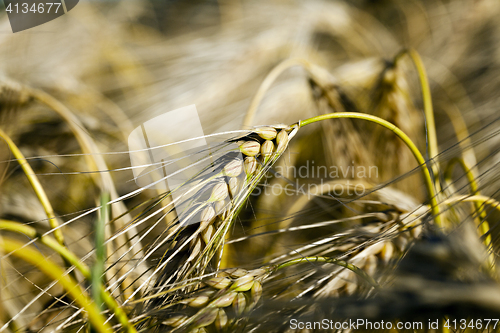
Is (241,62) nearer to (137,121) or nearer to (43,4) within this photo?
(137,121)

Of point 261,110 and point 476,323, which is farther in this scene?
point 261,110

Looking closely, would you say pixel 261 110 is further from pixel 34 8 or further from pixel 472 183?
pixel 34 8

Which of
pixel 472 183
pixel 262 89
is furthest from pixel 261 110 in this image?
pixel 472 183

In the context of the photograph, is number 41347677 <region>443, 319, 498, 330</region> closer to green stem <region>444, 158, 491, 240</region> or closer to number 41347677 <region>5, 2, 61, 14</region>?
green stem <region>444, 158, 491, 240</region>

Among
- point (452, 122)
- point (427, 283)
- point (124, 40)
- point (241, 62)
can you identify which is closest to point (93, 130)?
point (124, 40)

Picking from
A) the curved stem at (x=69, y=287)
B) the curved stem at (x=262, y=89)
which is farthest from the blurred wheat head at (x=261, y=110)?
the curved stem at (x=69, y=287)

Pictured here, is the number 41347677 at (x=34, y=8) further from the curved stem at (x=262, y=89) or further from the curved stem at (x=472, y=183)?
the curved stem at (x=472, y=183)

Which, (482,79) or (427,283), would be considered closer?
(427,283)

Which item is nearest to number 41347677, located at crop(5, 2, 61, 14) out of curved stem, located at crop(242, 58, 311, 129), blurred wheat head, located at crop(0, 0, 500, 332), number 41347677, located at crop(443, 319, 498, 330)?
blurred wheat head, located at crop(0, 0, 500, 332)
